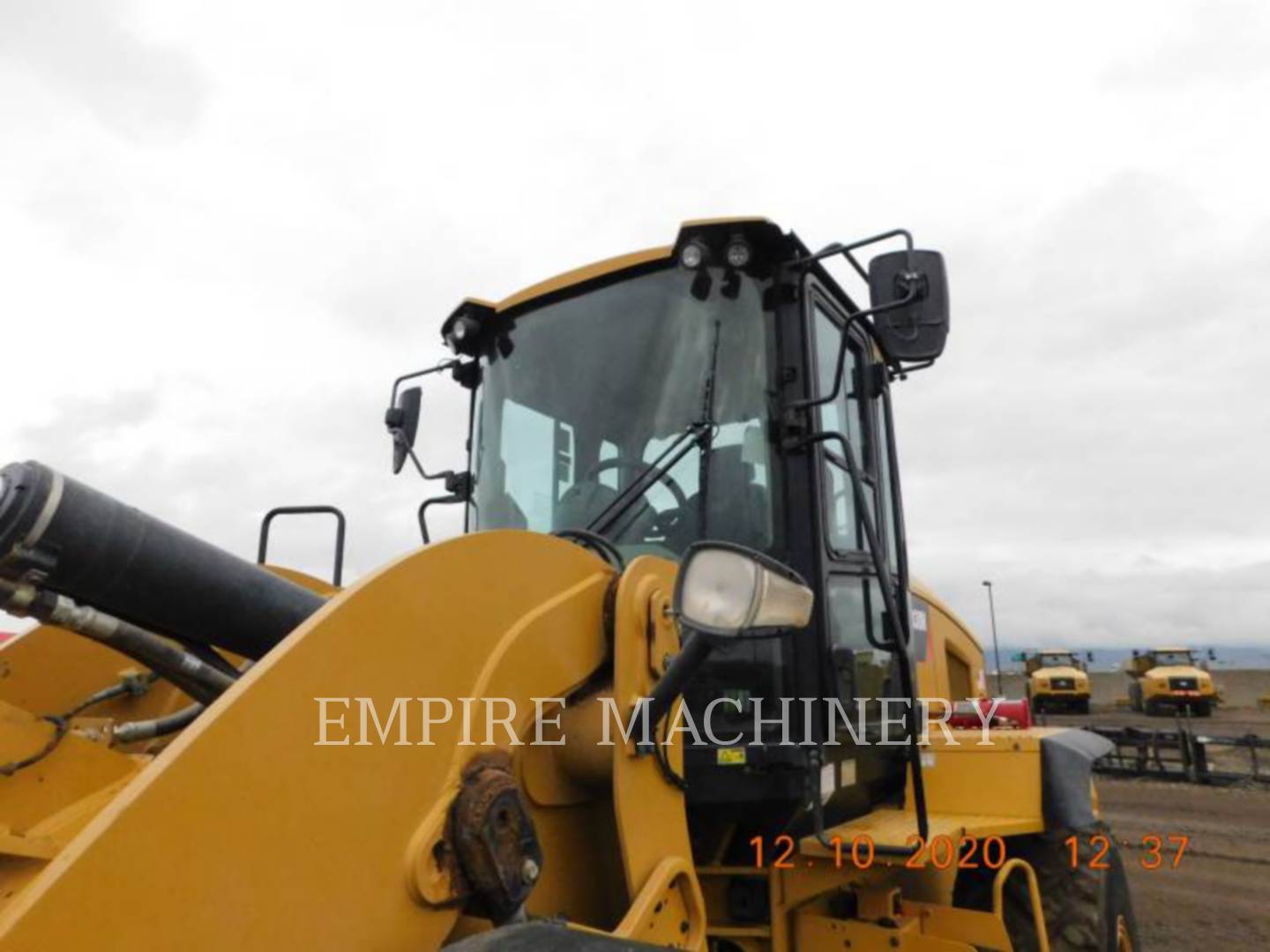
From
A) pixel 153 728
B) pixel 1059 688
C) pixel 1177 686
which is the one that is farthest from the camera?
pixel 1059 688

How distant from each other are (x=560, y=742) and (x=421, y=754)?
455mm

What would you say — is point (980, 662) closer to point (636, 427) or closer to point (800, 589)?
point (636, 427)

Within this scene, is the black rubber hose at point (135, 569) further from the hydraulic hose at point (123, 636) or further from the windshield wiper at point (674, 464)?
the windshield wiper at point (674, 464)

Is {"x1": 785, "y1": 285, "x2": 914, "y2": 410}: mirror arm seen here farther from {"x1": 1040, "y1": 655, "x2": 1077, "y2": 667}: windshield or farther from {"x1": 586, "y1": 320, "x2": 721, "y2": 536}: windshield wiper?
{"x1": 1040, "y1": 655, "x2": 1077, "y2": 667}: windshield

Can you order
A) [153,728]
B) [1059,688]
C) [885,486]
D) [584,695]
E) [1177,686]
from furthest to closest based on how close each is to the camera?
[1059,688] → [1177,686] → [885,486] → [153,728] → [584,695]

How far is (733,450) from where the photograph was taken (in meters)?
2.91

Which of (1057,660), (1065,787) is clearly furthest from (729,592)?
(1057,660)

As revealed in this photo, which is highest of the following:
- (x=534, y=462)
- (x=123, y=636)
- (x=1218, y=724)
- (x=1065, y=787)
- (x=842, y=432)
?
(x=842, y=432)

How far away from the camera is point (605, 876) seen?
7.18 feet

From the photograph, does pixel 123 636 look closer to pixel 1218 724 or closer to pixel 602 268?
pixel 602 268

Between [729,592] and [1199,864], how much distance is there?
29.5ft

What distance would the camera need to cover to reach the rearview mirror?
171cm

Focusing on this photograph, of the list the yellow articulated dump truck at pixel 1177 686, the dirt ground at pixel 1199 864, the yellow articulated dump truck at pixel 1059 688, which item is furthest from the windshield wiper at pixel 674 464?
the yellow articulated dump truck at pixel 1059 688

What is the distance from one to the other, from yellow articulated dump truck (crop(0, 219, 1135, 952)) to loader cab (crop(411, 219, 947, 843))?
12mm
